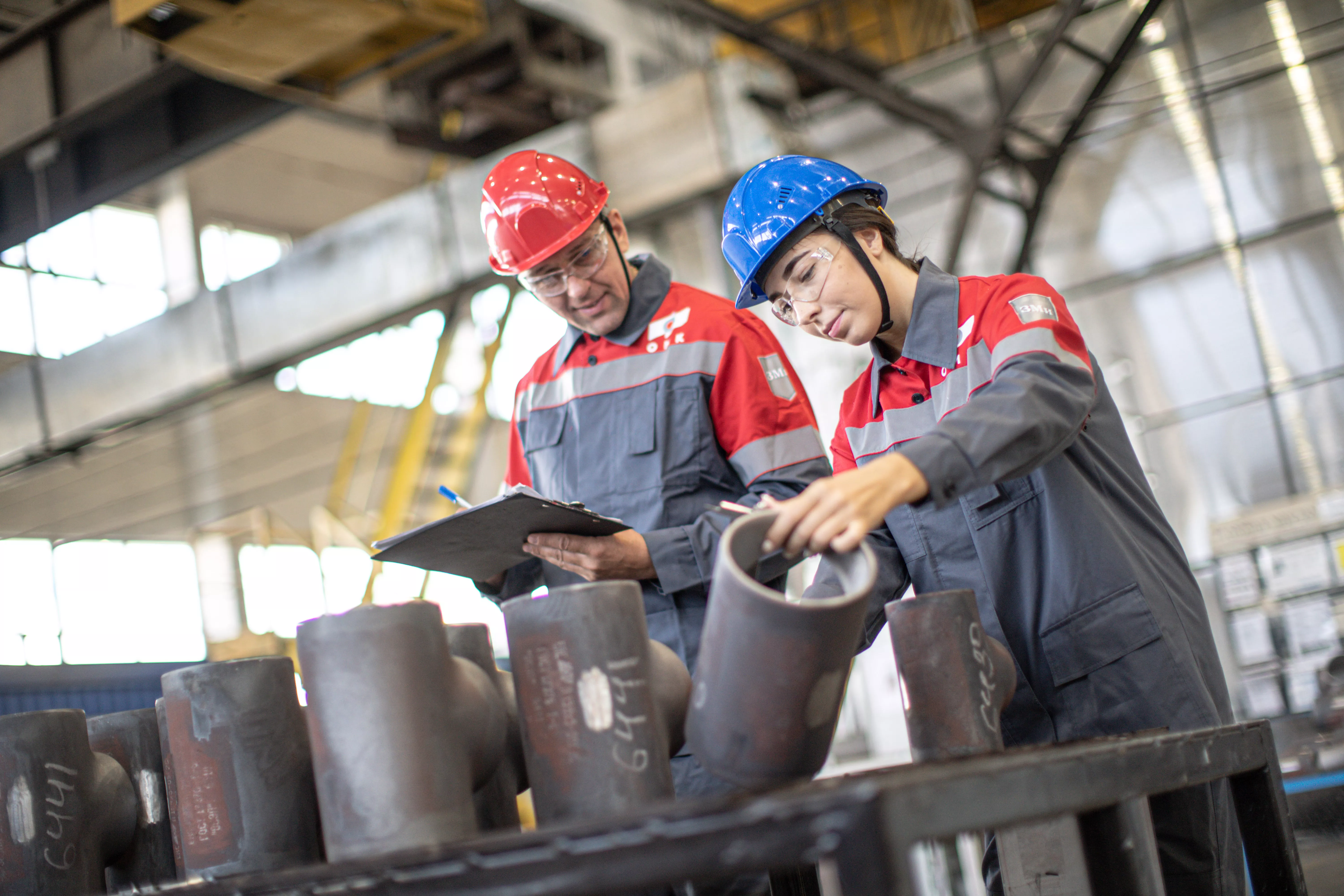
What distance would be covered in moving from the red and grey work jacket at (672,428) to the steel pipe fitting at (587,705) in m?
0.92

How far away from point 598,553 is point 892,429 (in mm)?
611

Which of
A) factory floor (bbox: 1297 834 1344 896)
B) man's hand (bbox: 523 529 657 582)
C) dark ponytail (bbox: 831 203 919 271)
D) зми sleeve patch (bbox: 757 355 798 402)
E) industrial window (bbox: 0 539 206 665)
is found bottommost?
factory floor (bbox: 1297 834 1344 896)

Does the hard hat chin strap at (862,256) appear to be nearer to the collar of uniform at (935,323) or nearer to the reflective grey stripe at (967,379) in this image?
the collar of uniform at (935,323)

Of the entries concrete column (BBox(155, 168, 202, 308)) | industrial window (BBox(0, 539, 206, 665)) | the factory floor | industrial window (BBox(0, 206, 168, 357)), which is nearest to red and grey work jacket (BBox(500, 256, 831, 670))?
the factory floor

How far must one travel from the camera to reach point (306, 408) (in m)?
15.6

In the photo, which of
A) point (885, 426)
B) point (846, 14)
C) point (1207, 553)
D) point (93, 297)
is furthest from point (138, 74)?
point (93, 297)

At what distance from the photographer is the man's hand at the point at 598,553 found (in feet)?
7.48

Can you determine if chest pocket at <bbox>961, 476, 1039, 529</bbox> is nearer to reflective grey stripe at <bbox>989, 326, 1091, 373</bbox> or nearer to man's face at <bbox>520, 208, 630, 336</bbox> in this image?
reflective grey stripe at <bbox>989, 326, 1091, 373</bbox>

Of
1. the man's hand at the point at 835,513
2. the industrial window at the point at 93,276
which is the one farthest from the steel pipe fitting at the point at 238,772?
the industrial window at the point at 93,276

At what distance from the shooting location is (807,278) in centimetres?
217

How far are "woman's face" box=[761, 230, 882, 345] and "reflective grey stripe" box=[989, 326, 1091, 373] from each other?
12.6 inches

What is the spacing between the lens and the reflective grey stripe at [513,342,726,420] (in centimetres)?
269

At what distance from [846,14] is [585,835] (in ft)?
30.4

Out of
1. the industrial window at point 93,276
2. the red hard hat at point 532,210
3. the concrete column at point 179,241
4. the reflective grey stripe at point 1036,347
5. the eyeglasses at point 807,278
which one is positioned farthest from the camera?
the concrete column at point 179,241
